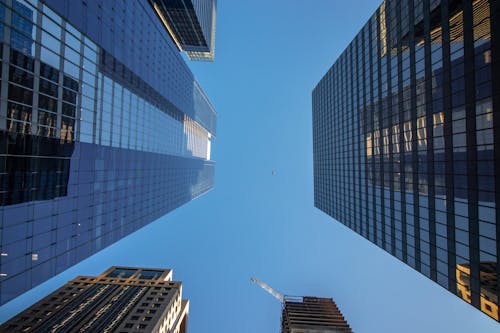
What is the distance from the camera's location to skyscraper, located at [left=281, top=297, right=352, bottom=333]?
82562mm

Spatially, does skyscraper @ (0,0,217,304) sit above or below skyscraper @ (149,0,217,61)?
below

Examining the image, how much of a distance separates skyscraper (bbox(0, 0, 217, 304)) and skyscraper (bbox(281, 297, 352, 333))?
56636 millimetres

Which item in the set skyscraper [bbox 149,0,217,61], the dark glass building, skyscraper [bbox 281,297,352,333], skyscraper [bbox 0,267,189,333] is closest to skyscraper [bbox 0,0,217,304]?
skyscraper [bbox 0,267,189,333]

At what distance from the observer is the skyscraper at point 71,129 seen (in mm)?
23203

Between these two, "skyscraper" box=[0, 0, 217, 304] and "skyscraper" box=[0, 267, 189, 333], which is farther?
"skyscraper" box=[0, 267, 189, 333]

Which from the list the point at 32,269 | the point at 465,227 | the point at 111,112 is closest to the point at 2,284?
the point at 32,269

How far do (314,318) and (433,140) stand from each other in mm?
75873

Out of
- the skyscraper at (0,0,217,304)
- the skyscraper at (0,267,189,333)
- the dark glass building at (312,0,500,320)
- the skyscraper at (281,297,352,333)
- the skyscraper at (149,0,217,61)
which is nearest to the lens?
the skyscraper at (0,0,217,304)

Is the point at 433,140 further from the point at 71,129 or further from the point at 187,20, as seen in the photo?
the point at 187,20

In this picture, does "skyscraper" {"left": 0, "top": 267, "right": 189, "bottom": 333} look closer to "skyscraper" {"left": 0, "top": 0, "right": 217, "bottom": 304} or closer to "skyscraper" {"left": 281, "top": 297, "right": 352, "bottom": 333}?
Answer: "skyscraper" {"left": 0, "top": 0, "right": 217, "bottom": 304}

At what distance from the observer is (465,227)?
92.6ft

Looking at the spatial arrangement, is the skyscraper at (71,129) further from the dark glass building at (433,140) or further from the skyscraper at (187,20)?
the skyscraper at (187,20)

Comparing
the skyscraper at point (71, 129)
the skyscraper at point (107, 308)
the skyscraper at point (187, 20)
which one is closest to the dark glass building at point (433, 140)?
the skyscraper at point (71, 129)

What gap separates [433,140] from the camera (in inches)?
1307
